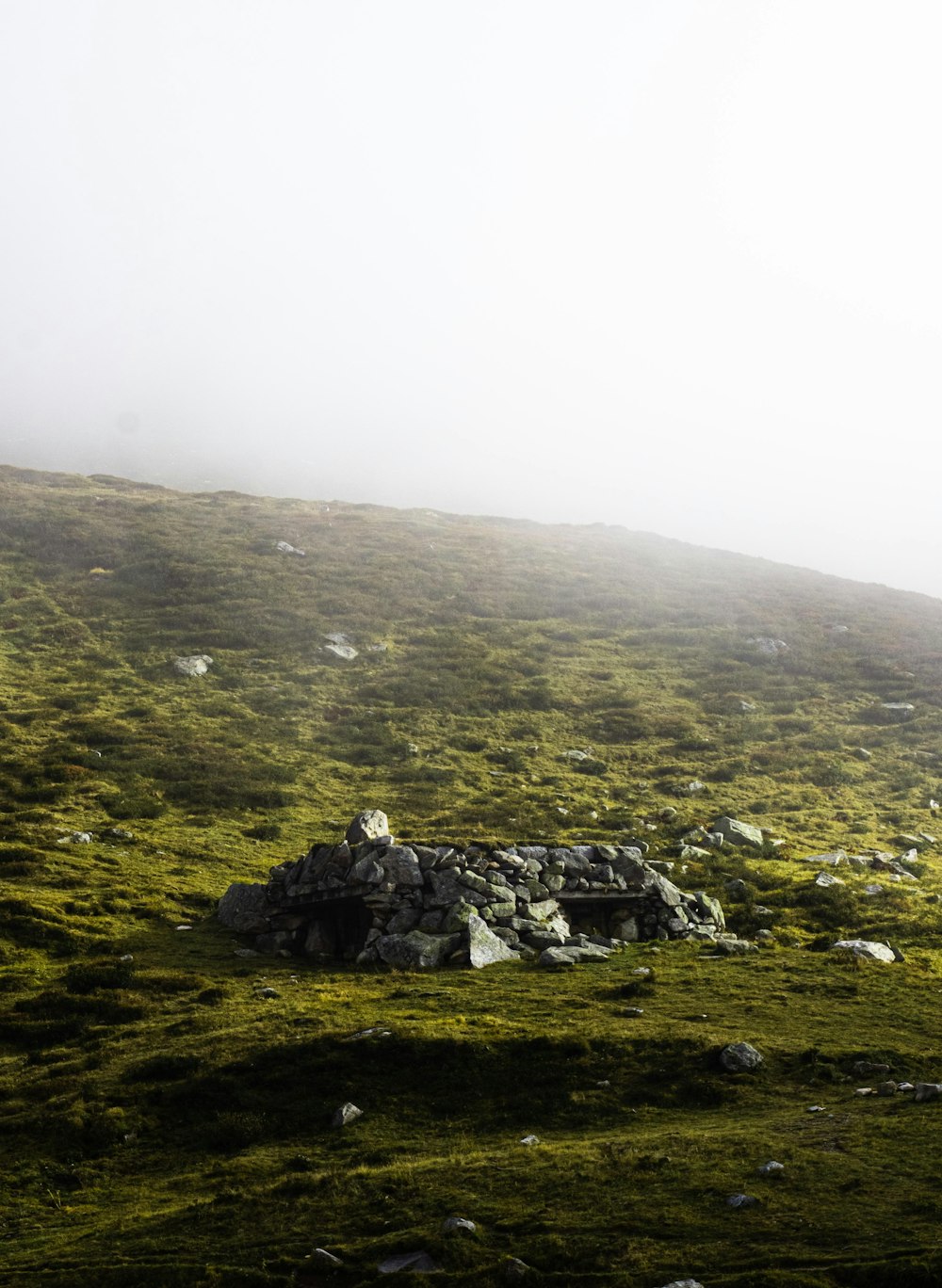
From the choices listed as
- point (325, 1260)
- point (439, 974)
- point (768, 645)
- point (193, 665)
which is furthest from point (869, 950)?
point (768, 645)

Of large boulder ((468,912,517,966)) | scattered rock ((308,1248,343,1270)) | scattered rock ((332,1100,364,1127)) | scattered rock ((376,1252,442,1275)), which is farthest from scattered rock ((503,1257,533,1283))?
large boulder ((468,912,517,966))

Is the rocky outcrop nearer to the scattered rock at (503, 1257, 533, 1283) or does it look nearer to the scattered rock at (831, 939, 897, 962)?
the scattered rock at (831, 939, 897, 962)

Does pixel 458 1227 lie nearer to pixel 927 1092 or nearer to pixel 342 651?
pixel 927 1092

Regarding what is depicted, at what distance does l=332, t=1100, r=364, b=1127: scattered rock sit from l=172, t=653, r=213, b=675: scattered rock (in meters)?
42.2

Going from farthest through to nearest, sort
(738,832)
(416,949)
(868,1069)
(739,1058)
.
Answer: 1. (738,832)
2. (416,949)
3. (739,1058)
4. (868,1069)

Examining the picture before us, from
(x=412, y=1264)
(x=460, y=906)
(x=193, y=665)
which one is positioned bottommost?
(x=193, y=665)

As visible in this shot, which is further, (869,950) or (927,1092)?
(869,950)

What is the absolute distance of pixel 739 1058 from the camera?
15.3m

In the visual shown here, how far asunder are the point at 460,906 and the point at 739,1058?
9.80 m

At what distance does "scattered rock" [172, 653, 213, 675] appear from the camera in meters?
53.8

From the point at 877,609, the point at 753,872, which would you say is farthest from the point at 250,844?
the point at 877,609

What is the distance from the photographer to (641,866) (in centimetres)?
2669

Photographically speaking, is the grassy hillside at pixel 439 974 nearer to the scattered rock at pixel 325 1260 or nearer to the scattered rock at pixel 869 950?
the scattered rock at pixel 325 1260

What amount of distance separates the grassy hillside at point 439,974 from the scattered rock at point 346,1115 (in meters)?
0.23
